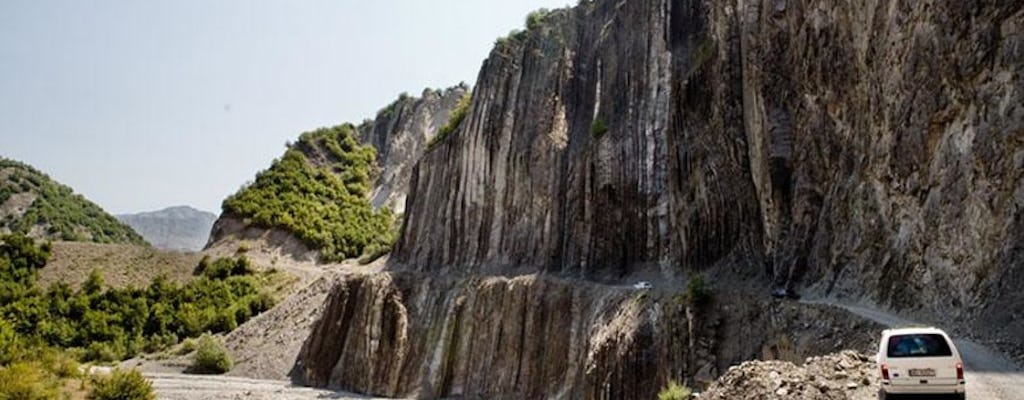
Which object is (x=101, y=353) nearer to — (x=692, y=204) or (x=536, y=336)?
(x=536, y=336)

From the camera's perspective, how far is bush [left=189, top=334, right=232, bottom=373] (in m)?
48.9

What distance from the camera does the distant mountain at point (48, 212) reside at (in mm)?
85938

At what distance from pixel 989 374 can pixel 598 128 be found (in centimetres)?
3088

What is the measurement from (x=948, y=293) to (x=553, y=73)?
3585cm

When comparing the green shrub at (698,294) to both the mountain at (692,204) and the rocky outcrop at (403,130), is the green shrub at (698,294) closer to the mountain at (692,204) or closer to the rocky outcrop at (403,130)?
the mountain at (692,204)

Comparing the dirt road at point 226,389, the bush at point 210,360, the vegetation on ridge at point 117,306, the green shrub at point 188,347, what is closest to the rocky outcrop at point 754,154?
the dirt road at point 226,389

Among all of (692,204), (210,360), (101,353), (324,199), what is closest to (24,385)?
(692,204)

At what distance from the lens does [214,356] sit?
160 feet

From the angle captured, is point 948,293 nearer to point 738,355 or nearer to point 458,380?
point 738,355

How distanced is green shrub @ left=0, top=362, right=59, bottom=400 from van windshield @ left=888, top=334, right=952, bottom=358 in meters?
20.8

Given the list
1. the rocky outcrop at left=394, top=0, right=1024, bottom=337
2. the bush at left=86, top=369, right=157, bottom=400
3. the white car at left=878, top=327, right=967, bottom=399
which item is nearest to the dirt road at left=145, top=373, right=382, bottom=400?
the bush at left=86, top=369, right=157, bottom=400

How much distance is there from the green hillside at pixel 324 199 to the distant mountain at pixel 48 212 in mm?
24863

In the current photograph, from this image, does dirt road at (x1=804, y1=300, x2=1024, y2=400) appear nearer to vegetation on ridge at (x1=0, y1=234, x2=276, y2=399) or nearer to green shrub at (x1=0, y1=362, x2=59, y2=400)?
green shrub at (x1=0, y1=362, x2=59, y2=400)

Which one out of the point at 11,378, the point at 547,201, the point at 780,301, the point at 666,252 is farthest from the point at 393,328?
the point at 780,301
